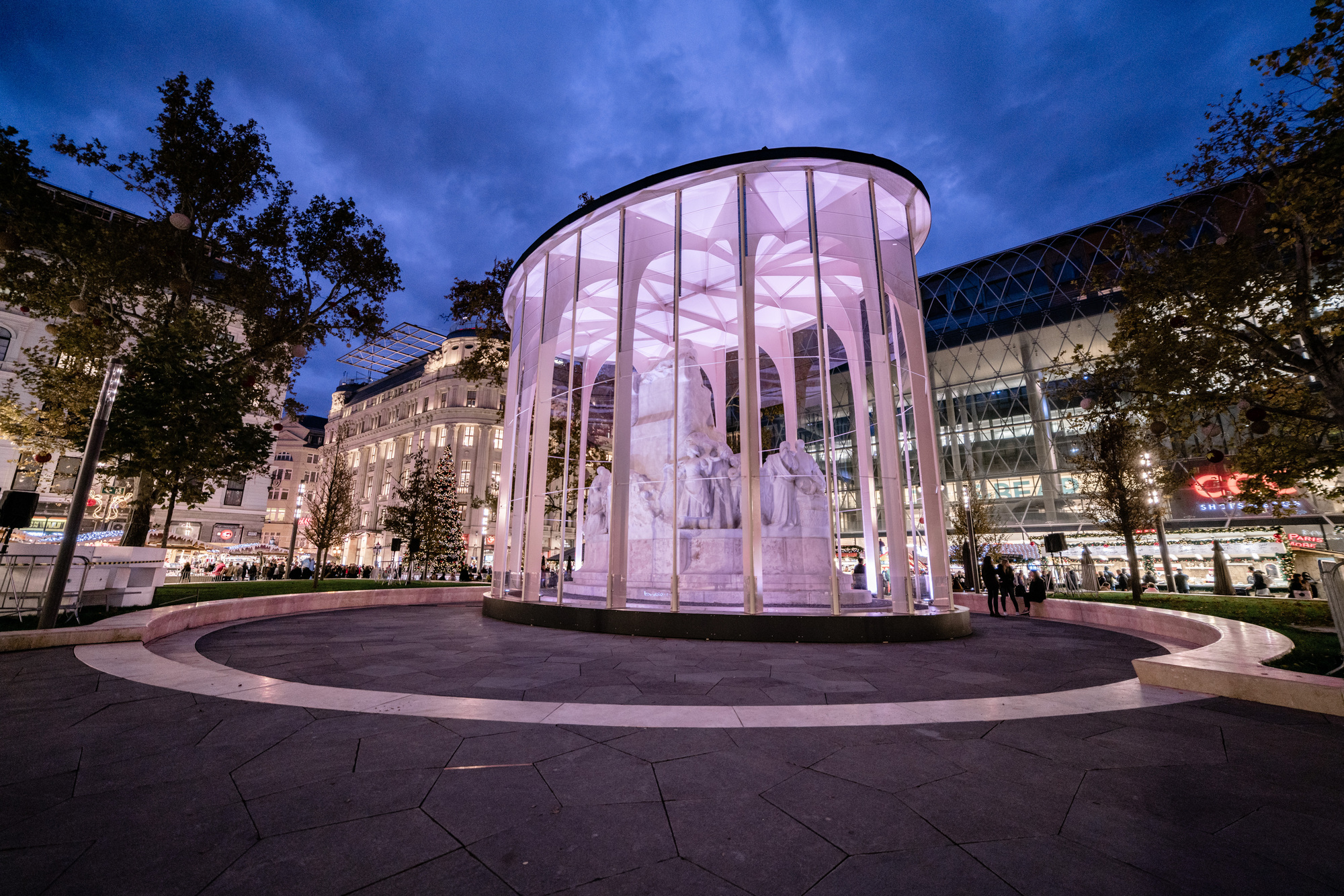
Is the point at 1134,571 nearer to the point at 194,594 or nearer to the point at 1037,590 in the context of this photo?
the point at 1037,590

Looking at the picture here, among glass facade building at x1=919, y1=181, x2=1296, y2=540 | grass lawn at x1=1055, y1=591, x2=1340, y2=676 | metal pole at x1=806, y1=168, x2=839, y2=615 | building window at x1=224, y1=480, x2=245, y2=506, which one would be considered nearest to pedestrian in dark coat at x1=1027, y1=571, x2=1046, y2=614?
grass lawn at x1=1055, y1=591, x2=1340, y2=676

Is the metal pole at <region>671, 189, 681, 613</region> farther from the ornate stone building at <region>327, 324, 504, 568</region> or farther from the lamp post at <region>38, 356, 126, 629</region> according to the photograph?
the ornate stone building at <region>327, 324, 504, 568</region>

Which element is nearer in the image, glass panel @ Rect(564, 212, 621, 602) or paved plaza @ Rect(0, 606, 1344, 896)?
paved plaza @ Rect(0, 606, 1344, 896)

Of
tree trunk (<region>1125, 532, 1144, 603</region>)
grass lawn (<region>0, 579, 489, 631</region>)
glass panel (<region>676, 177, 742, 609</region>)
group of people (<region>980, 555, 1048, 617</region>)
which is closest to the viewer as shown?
grass lawn (<region>0, 579, 489, 631</region>)

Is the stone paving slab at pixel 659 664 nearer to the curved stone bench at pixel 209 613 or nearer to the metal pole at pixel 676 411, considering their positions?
the curved stone bench at pixel 209 613

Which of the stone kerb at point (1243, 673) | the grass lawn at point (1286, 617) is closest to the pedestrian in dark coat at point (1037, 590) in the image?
the grass lawn at point (1286, 617)

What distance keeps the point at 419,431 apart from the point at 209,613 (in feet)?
213

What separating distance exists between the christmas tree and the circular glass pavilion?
1831 cm

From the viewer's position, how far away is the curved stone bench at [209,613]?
8016 mm

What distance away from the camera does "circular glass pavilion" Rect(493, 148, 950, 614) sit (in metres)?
12.5

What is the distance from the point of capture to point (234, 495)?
48.1 m

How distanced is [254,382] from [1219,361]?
89.1ft

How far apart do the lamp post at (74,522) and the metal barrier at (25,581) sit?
4.21ft

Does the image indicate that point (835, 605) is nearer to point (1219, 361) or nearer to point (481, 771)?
point (481, 771)
